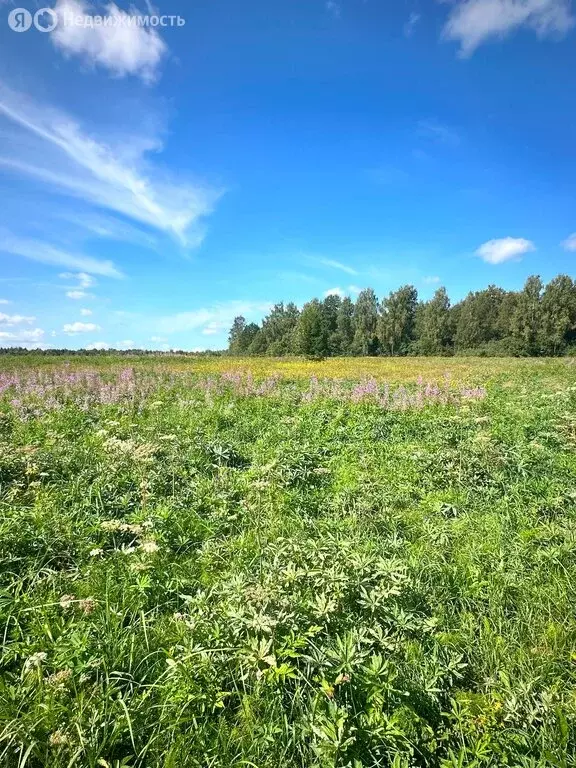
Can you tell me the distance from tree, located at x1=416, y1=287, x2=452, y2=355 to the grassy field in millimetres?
70249

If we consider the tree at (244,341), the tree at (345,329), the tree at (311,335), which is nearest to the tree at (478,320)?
the tree at (345,329)

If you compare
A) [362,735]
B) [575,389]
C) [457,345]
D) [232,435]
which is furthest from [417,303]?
[362,735]

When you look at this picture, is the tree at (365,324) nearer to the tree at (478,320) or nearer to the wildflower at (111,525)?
the tree at (478,320)

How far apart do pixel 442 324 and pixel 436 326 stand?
1.18 meters

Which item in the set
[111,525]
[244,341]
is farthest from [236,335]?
[111,525]

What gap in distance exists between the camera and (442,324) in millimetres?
73625

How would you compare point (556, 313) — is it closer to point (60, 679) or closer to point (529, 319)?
point (529, 319)

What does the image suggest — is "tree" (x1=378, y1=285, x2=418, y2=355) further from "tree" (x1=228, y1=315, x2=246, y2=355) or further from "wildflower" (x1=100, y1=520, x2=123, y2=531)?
"wildflower" (x1=100, y1=520, x2=123, y2=531)

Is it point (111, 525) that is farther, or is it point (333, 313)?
point (333, 313)

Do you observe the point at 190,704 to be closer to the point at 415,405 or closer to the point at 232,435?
the point at 232,435

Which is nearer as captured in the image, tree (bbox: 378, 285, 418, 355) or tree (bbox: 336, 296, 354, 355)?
tree (bbox: 378, 285, 418, 355)

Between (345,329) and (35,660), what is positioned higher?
(345,329)

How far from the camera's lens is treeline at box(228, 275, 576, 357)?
62500 millimetres

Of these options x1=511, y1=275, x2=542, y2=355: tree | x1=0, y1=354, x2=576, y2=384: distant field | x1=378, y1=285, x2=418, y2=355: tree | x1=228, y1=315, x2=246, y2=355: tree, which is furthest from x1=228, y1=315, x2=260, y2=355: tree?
x1=0, y1=354, x2=576, y2=384: distant field
